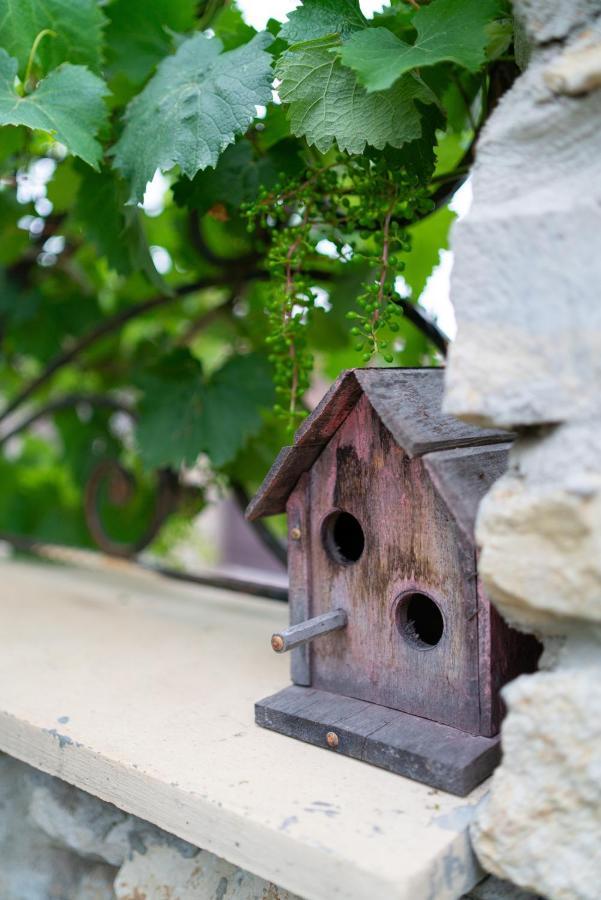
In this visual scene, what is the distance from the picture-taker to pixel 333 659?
0.81 meters

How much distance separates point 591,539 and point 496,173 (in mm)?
269

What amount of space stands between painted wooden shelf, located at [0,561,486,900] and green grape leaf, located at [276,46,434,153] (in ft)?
1.84

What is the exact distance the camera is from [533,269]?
1.75ft

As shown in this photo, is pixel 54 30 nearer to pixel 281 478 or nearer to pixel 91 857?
pixel 281 478

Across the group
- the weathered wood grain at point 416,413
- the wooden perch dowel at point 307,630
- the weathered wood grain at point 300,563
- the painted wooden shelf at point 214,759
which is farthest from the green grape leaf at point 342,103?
the painted wooden shelf at point 214,759

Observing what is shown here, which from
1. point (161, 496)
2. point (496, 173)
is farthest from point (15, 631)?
point (496, 173)

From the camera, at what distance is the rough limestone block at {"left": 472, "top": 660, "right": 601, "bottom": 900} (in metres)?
0.54

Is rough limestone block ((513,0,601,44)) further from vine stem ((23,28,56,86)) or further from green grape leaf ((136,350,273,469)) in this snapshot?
green grape leaf ((136,350,273,469))

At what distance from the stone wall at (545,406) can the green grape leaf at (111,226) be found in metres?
0.52

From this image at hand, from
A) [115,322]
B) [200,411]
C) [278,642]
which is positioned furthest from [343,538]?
[115,322]

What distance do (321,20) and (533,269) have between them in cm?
38

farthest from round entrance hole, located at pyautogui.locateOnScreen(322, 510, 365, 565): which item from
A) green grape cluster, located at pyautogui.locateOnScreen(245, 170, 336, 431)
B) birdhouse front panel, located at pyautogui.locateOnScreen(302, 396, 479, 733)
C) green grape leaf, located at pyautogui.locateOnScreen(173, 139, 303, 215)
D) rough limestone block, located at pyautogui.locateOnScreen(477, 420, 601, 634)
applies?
green grape leaf, located at pyautogui.locateOnScreen(173, 139, 303, 215)

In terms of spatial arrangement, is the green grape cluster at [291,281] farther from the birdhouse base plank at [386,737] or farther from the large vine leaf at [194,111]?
the birdhouse base plank at [386,737]

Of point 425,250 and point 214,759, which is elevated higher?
point 425,250
